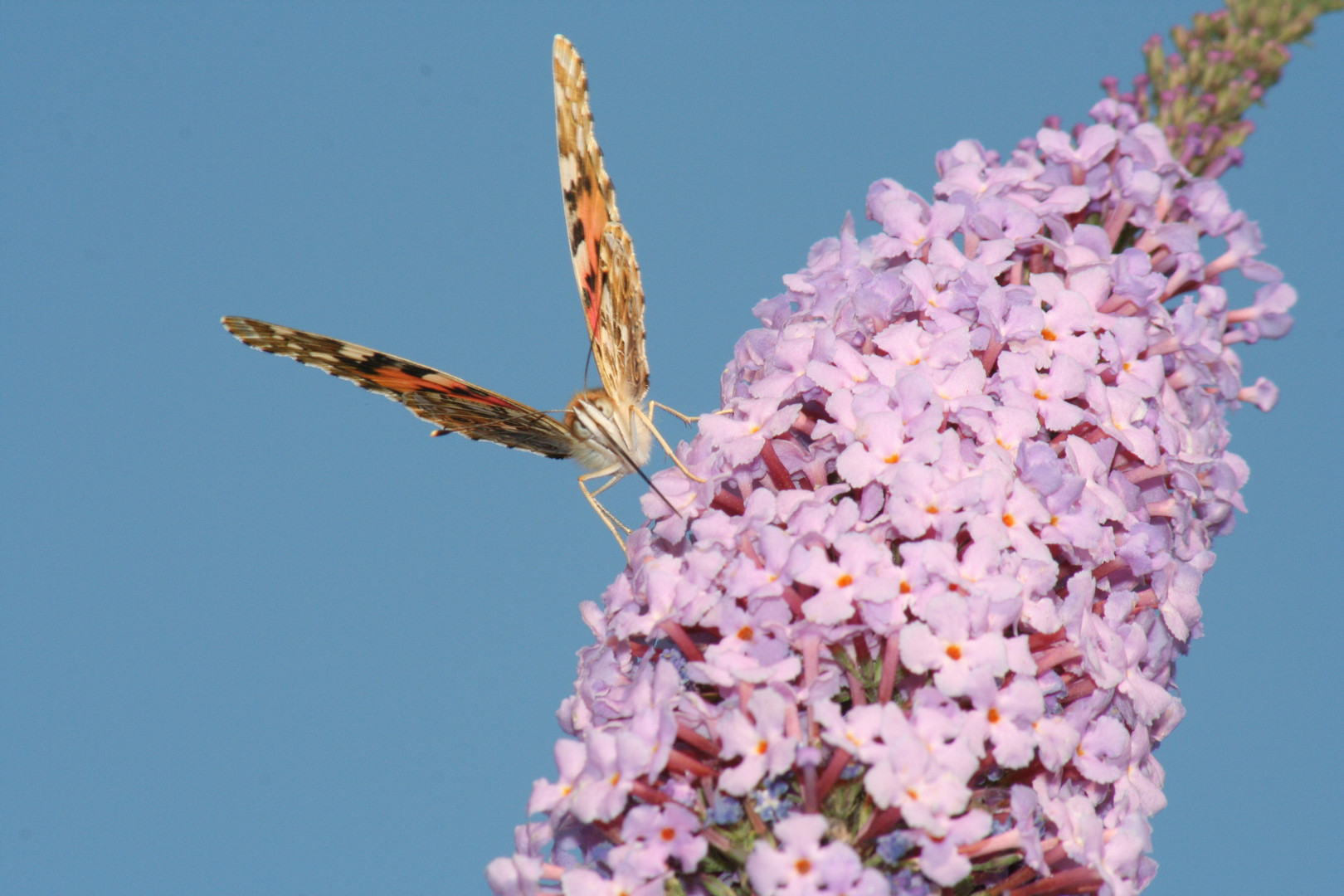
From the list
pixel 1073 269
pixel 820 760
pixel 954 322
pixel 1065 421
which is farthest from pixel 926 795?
pixel 1073 269

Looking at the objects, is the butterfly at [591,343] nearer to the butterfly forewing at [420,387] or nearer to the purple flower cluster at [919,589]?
the butterfly forewing at [420,387]

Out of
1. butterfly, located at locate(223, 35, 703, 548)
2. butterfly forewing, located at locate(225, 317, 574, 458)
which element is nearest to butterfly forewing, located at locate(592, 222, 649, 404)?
butterfly, located at locate(223, 35, 703, 548)

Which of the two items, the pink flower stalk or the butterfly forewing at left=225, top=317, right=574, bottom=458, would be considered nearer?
the pink flower stalk

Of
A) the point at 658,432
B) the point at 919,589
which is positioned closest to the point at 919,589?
the point at 919,589

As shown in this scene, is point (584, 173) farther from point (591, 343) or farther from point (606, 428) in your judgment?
point (606, 428)

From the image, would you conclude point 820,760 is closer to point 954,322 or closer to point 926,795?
point 926,795

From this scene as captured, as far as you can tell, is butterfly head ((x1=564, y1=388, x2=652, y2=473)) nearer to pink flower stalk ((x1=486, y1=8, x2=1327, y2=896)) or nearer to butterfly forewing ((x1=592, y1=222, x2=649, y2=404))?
butterfly forewing ((x1=592, y1=222, x2=649, y2=404))

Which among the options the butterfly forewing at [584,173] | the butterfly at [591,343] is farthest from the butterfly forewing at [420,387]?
the butterfly forewing at [584,173]
